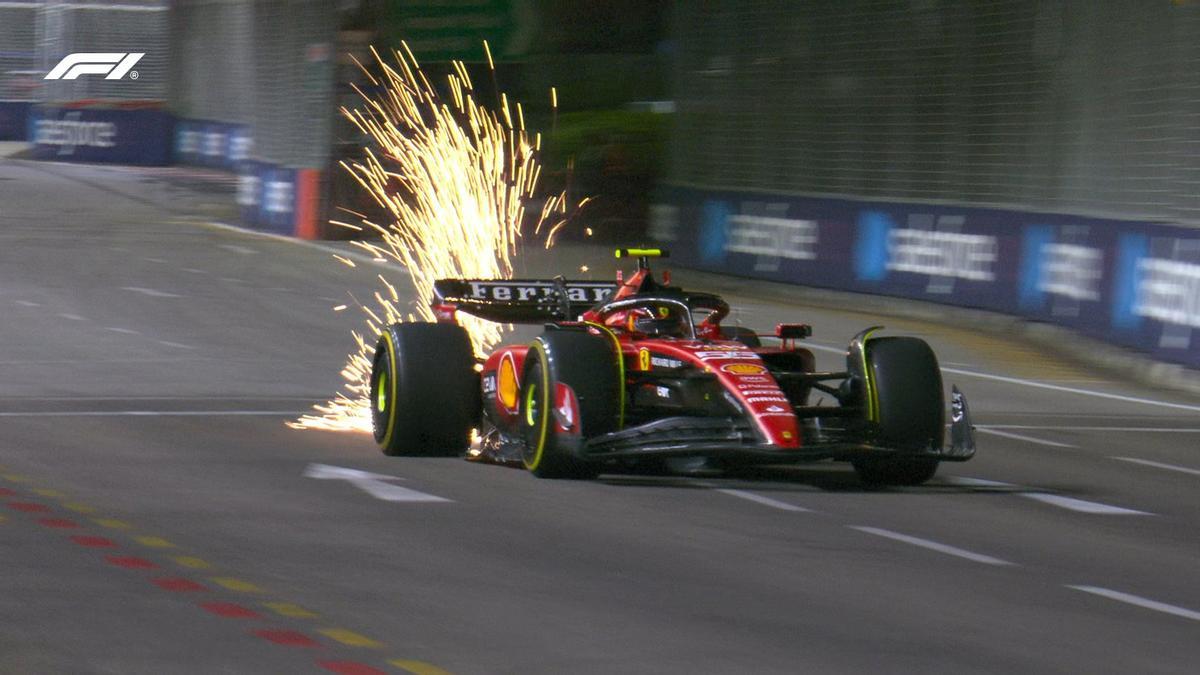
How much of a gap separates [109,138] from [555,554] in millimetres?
45861

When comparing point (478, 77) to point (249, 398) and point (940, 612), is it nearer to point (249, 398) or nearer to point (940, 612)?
point (249, 398)

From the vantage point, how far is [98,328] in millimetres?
21000

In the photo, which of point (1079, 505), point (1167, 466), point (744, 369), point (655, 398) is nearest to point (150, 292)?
point (655, 398)

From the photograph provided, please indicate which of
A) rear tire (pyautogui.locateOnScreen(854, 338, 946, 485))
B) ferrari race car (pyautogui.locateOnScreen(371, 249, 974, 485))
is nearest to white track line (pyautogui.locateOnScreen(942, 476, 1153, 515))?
ferrari race car (pyautogui.locateOnScreen(371, 249, 974, 485))

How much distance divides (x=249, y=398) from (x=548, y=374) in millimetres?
5786

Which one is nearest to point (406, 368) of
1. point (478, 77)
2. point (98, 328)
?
point (98, 328)

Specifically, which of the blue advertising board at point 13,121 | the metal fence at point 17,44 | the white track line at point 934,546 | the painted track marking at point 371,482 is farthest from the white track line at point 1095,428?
the metal fence at point 17,44

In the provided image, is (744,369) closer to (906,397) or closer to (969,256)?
(906,397)

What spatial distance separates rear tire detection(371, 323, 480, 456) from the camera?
12234 millimetres

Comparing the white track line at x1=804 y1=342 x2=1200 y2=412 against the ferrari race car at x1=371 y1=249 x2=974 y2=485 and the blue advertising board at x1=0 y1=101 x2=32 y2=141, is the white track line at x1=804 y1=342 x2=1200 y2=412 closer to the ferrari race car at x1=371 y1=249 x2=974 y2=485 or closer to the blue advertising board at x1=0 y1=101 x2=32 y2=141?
the ferrari race car at x1=371 y1=249 x2=974 y2=485

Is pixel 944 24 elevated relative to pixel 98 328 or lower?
elevated

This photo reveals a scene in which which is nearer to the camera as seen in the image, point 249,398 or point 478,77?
point 249,398

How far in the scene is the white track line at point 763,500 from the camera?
34.3ft
